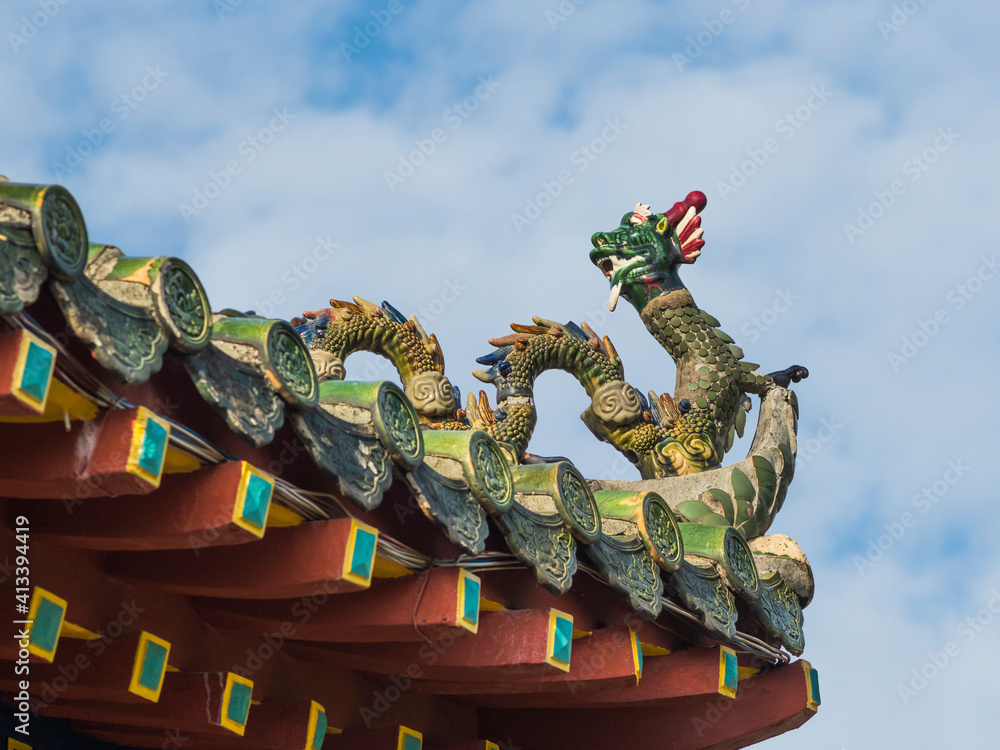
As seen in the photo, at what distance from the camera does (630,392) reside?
19.4 feet

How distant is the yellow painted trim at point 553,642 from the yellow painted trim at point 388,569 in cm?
43

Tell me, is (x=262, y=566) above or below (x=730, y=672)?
below

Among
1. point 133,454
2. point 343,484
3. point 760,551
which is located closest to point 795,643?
point 760,551

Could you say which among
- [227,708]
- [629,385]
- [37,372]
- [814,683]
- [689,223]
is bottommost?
[227,708]

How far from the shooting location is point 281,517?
2.93 m

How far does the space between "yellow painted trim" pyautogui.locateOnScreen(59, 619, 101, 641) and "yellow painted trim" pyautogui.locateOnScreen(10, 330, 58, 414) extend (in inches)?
37.8

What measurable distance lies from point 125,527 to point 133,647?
48 cm

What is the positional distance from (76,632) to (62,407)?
0.88 metres

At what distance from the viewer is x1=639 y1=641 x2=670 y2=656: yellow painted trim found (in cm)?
401

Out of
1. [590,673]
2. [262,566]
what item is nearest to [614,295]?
[590,673]

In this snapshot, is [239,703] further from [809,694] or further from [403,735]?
[809,694]

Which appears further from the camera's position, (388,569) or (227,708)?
(227,708)

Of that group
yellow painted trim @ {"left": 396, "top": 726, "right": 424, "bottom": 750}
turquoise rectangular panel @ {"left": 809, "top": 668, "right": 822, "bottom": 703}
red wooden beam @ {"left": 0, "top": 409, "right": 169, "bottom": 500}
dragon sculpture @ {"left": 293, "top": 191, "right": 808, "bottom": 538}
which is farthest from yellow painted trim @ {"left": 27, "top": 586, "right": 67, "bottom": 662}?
turquoise rectangular panel @ {"left": 809, "top": 668, "right": 822, "bottom": 703}

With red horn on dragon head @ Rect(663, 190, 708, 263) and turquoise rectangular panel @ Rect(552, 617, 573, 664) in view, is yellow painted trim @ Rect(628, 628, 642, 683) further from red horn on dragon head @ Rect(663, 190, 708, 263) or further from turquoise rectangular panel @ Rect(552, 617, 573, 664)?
red horn on dragon head @ Rect(663, 190, 708, 263)
